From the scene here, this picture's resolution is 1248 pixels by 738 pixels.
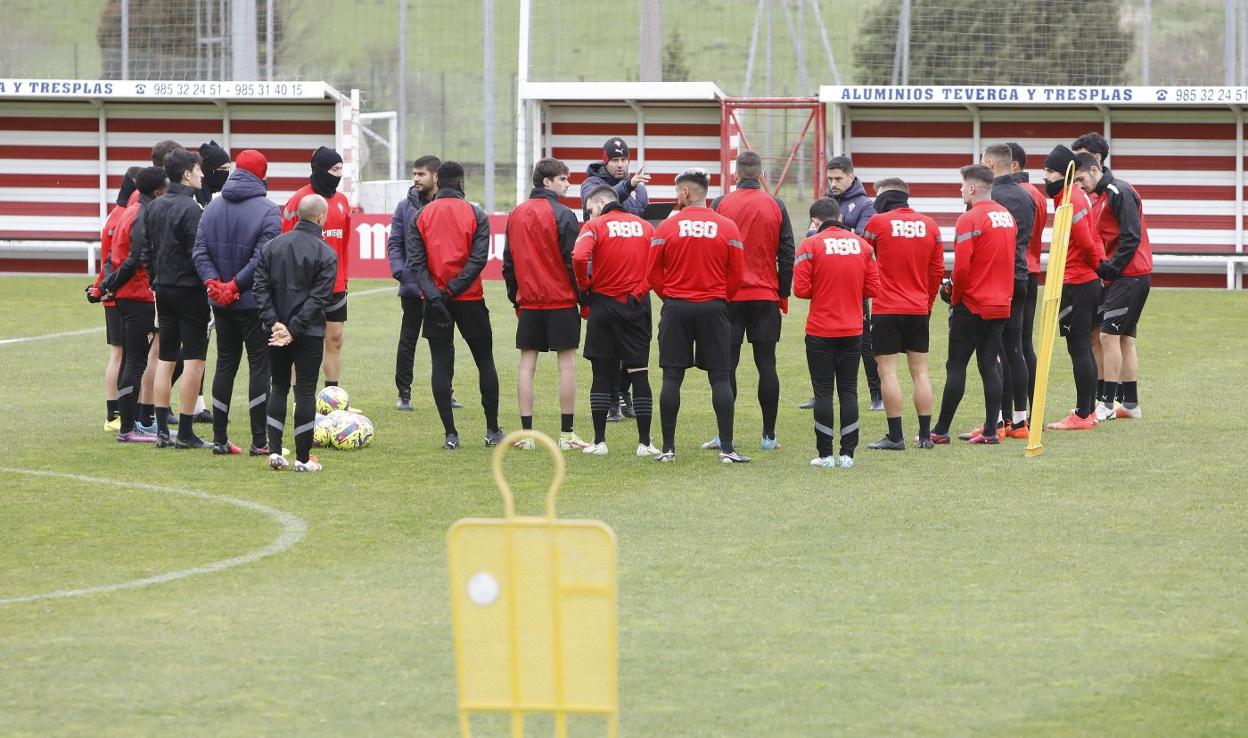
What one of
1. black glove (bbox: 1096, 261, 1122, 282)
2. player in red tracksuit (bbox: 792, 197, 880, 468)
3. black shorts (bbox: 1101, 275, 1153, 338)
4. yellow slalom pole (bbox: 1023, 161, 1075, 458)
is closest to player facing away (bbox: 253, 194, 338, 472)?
player in red tracksuit (bbox: 792, 197, 880, 468)

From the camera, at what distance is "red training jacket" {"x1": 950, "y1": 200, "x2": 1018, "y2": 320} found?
11.5 metres

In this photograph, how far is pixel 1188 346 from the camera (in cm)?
1831

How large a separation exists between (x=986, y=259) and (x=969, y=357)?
2.37 feet

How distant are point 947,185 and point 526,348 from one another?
18.4 metres

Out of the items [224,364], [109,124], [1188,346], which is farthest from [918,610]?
[109,124]

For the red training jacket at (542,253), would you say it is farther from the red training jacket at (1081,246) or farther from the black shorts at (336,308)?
the red training jacket at (1081,246)

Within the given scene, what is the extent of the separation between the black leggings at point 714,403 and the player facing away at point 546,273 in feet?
2.31

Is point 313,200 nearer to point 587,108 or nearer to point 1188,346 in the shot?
point 1188,346

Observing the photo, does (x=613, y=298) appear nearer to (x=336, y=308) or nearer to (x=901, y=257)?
(x=336, y=308)

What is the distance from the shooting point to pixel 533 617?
4.60m

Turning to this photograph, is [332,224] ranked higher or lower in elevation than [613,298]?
higher

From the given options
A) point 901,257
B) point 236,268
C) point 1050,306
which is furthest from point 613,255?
point 1050,306

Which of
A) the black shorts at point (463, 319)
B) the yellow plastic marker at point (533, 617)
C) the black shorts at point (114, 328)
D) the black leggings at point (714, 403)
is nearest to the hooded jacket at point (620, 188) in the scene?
the black shorts at point (463, 319)

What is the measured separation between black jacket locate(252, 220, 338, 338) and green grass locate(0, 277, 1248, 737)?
102cm
